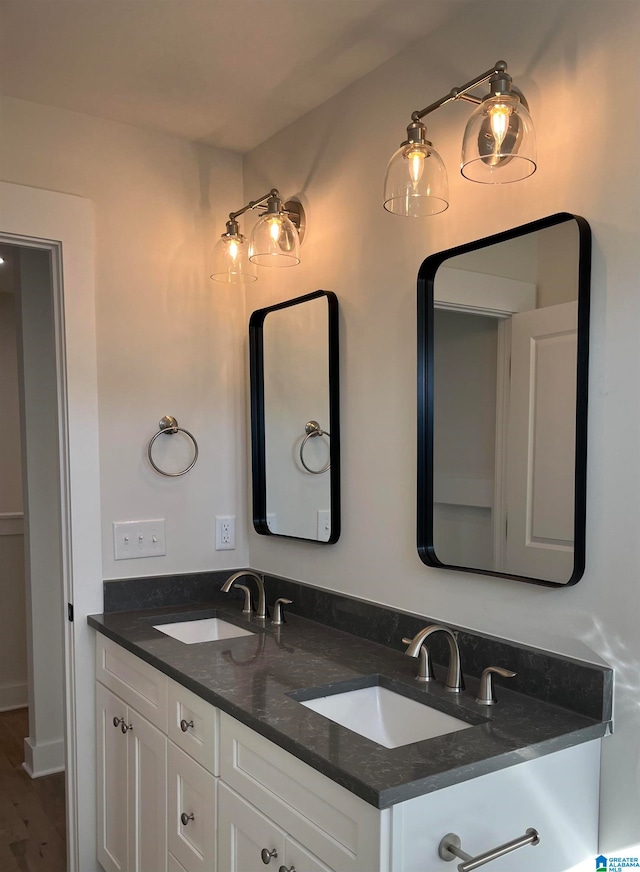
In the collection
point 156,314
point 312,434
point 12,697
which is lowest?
point 12,697

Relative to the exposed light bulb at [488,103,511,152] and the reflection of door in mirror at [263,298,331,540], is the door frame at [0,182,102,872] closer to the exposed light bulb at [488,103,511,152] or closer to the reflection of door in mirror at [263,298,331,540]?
the reflection of door in mirror at [263,298,331,540]

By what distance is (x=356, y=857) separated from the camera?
4.15 feet

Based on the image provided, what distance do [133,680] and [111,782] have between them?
44 centimetres

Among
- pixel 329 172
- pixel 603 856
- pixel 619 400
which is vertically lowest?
pixel 603 856

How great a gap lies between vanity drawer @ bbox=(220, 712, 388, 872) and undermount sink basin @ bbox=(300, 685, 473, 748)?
184mm

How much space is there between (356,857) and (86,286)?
6.25ft

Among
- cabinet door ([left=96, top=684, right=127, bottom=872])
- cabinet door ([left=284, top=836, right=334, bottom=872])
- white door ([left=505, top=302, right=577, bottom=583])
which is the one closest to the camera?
cabinet door ([left=284, top=836, right=334, bottom=872])

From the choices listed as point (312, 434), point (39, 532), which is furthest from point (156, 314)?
point (39, 532)

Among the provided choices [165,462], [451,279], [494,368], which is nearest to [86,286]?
[165,462]

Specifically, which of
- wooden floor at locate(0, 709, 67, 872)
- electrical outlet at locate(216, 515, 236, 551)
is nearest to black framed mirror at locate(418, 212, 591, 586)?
Answer: electrical outlet at locate(216, 515, 236, 551)

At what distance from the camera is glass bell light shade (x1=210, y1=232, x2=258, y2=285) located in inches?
96.5

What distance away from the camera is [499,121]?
1520 millimetres

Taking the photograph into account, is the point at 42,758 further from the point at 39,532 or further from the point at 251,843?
the point at 251,843

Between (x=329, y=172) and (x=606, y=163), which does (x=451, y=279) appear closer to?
(x=606, y=163)
